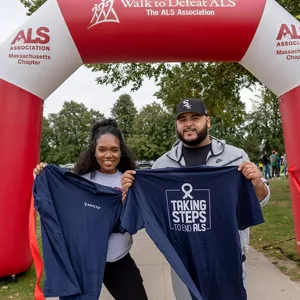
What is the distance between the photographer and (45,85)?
462 centimetres

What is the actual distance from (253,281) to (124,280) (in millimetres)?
2465

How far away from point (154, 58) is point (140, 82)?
563 cm

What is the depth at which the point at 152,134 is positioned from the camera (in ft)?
154

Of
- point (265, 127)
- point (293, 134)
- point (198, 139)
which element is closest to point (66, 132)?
point (265, 127)

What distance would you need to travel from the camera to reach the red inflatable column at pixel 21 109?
14.2 feet

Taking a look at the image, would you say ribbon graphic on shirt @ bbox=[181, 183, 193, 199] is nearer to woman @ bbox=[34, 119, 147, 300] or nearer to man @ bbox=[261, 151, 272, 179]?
woman @ bbox=[34, 119, 147, 300]

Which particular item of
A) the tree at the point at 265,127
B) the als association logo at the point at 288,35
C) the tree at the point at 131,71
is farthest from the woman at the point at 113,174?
the tree at the point at 265,127

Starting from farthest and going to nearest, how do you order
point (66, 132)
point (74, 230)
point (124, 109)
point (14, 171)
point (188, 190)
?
point (124, 109) < point (66, 132) < point (14, 171) < point (74, 230) < point (188, 190)

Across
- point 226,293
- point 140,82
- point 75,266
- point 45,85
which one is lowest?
point 226,293

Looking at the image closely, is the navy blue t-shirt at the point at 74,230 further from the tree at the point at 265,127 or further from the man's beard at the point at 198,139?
the tree at the point at 265,127

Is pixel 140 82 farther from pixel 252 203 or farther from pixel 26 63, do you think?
pixel 252 203

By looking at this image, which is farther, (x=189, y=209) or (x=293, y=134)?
(x=293, y=134)

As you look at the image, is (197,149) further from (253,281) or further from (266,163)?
(266,163)

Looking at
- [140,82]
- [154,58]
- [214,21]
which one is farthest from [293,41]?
[140,82]
